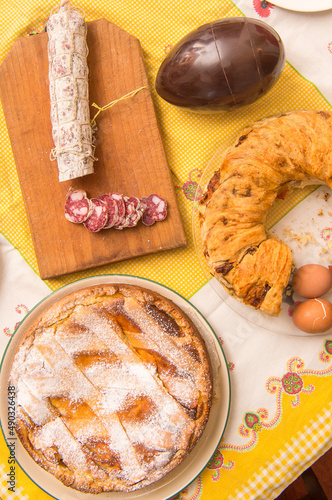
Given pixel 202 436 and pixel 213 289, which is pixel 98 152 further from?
pixel 202 436

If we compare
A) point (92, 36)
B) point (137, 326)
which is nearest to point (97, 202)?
point (137, 326)

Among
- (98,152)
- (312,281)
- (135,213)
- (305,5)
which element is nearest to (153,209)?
(135,213)

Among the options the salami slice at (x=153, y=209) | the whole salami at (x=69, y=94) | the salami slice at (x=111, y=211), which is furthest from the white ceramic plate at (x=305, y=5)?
the salami slice at (x=111, y=211)

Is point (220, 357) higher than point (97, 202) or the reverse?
the reverse

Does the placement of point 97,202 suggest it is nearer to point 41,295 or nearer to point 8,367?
point 41,295

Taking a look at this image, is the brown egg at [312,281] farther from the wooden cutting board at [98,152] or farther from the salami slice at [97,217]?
the salami slice at [97,217]

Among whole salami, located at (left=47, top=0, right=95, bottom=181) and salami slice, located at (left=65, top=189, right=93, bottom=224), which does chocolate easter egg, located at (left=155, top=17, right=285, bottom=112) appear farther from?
salami slice, located at (left=65, top=189, right=93, bottom=224)

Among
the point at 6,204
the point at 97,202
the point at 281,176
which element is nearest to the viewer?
the point at 281,176
